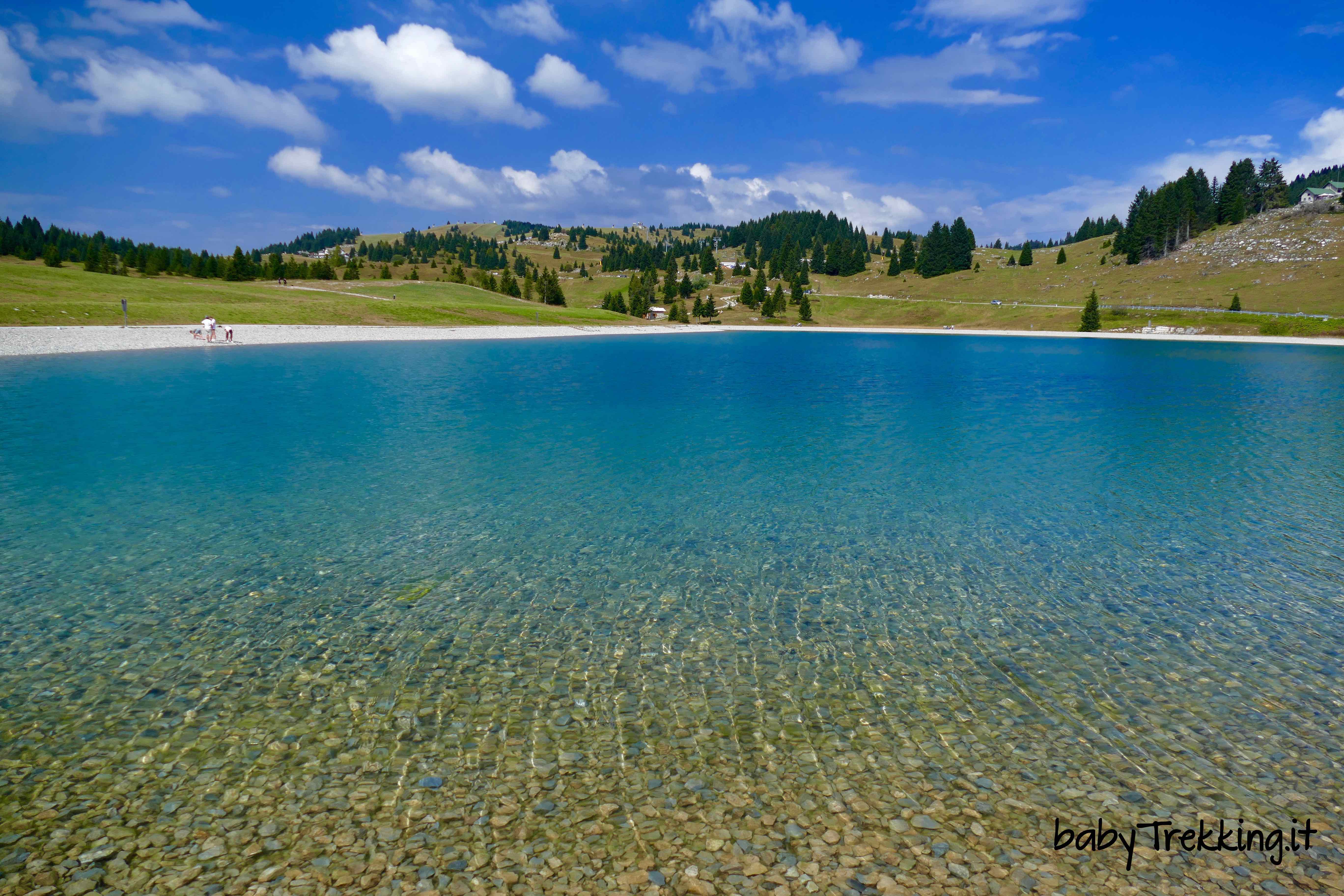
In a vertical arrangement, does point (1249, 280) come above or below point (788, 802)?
above

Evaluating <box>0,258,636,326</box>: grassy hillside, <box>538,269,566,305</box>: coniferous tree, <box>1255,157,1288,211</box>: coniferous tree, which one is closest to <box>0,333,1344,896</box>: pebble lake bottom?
<box>0,258,636,326</box>: grassy hillside

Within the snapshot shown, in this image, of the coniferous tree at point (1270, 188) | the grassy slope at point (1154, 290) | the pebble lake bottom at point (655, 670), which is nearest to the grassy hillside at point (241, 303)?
the pebble lake bottom at point (655, 670)

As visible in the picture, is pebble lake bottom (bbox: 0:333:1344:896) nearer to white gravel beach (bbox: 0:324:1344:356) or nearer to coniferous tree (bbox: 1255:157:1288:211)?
white gravel beach (bbox: 0:324:1344:356)

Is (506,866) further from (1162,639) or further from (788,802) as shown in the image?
(1162,639)

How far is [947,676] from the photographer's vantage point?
976 cm

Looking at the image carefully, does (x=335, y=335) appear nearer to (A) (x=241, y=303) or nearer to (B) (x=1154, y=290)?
(A) (x=241, y=303)

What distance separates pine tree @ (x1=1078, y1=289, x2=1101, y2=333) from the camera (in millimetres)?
118938

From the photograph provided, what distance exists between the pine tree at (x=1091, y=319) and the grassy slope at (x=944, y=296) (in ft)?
8.89

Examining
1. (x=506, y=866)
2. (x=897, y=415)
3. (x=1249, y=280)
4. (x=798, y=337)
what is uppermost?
(x=1249, y=280)

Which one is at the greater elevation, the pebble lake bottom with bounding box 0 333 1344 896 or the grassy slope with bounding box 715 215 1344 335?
the grassy slope with bounding box 715 215 1344 335

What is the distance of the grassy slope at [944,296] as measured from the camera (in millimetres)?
83562

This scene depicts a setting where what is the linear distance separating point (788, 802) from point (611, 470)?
1572 cm

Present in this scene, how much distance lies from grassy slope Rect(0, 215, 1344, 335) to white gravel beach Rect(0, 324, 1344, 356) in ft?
15.1

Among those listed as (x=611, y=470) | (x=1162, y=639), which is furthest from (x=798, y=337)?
(x=1162, y=639)
